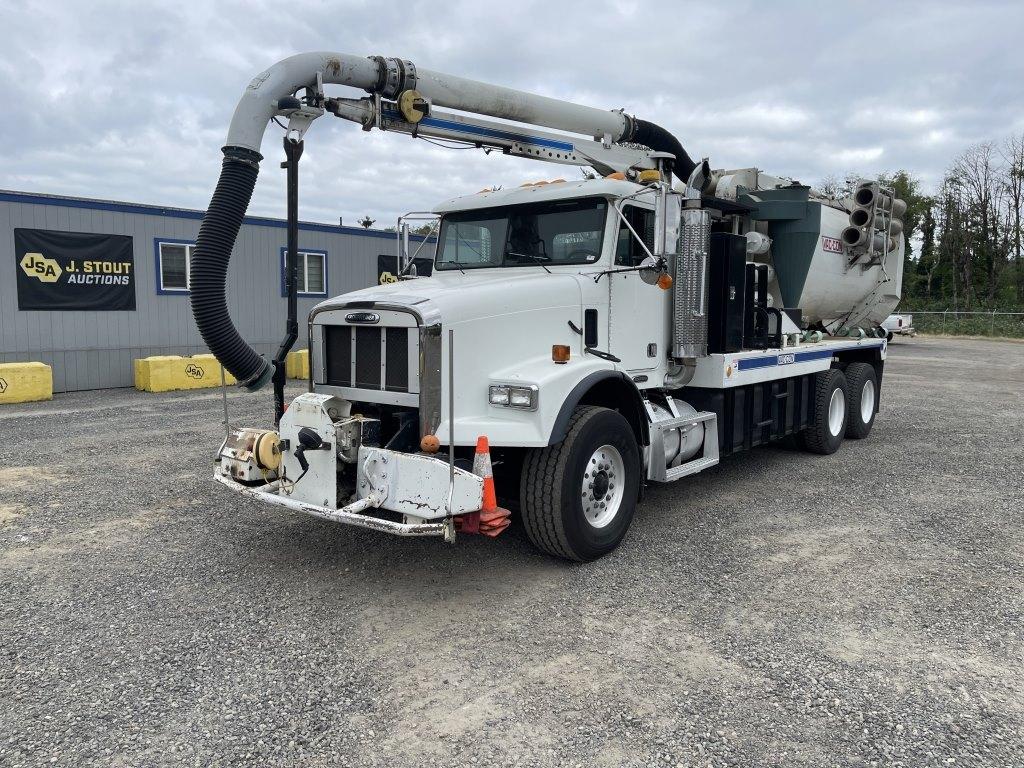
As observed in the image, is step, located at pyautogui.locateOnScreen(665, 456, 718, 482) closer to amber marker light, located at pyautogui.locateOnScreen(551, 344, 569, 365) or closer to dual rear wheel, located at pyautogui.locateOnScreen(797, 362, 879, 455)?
amber marker light, located at pyautogui.locateOnScreen(551, 344, 569, 365)

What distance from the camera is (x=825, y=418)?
28.8 feet

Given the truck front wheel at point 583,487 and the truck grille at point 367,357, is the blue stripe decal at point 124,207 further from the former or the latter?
the truck front wheel at point 583,487

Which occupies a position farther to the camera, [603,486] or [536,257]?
[536,257]

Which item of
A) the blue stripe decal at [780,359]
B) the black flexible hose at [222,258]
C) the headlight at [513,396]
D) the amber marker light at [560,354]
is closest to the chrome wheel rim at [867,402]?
the blue stripe decal at [780,359]

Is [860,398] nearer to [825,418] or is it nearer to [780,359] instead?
[825,418]

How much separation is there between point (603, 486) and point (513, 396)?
41.7 inches

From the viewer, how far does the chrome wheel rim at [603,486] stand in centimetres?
502

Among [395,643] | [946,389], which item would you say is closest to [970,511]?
[395,643]

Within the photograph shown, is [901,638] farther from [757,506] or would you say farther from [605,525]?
[757,506]

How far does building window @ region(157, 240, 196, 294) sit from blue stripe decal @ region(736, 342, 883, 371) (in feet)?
A: 39.1

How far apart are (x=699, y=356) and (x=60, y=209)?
1259 centimetres

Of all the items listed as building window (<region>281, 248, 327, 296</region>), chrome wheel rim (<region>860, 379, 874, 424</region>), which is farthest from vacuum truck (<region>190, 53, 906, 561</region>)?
building window (<region>281, 248, 327, 296</region>)

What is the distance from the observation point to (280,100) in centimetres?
516

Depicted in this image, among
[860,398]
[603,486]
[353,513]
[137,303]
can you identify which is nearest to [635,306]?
[603,486]
